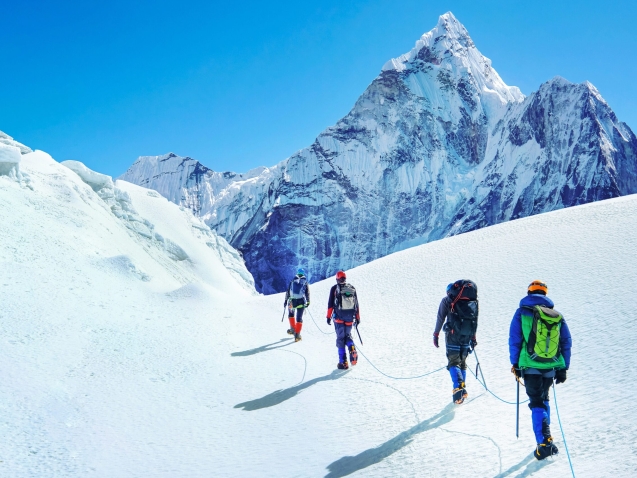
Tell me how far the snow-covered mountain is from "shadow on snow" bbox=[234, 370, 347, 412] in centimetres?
13927

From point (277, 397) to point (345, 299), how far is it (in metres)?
2.46

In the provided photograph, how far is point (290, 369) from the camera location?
31.4ft

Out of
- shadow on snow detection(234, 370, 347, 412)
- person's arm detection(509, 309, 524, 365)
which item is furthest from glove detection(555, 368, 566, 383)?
shadow on snow detection(234, 370, 347, 412)

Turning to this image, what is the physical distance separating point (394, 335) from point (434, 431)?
6053 mm

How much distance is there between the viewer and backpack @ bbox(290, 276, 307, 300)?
41.6 feet

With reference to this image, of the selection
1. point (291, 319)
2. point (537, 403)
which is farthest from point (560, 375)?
point (291, 319)

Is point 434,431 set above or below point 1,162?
below

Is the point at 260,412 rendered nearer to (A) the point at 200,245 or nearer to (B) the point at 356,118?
(A) the point at 200,245

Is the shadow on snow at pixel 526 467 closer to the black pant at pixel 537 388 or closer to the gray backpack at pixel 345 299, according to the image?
the black pant at pixel 537 388

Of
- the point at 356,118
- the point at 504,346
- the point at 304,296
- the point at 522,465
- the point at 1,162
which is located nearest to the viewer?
the point at 522,465

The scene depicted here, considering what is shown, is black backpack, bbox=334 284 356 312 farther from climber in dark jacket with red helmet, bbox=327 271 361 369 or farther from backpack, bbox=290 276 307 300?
backpack, bbox=290 276 307 300

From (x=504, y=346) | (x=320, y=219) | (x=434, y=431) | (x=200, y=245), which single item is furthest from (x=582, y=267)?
(x=320, y=219)

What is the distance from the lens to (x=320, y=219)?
16600 centimetres

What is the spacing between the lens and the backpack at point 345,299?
923cm
